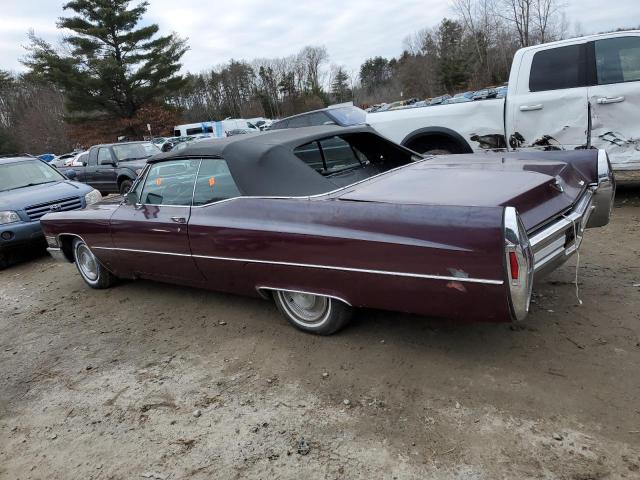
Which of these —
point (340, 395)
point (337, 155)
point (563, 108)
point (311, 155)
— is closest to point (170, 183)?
point (311, 155)

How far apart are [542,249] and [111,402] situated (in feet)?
9.18

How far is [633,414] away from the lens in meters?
2.33

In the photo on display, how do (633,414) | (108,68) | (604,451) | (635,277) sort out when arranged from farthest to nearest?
(108,68) → (635,277) → (633,414) → (604,451)

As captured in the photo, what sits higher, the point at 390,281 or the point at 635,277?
the point at 390,281

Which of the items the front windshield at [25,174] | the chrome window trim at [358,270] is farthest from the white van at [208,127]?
the chrome window trim at [358,270]

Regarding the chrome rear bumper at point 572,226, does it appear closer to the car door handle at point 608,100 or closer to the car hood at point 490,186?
the car hood at point 490,186

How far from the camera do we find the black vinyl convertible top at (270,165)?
10.9 ft

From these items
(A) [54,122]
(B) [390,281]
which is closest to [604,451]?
(B) [390,281]

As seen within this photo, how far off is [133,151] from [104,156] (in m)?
0.77

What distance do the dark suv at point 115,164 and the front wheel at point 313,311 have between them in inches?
337

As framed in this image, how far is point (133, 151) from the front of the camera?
11.7 metres

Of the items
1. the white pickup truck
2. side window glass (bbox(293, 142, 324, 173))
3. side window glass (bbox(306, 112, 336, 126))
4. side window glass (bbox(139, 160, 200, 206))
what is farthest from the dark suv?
side window glass (bbox(293, 142, 324, 173))

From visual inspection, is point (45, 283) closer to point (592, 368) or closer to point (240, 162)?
point (240, 162)

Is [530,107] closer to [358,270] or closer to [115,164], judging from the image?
[358,270]
